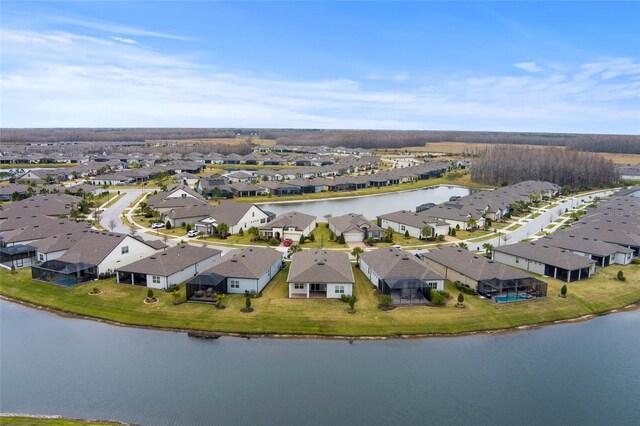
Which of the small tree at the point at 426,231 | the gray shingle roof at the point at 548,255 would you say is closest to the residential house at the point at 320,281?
the gray shingle roof at the point at 548,255

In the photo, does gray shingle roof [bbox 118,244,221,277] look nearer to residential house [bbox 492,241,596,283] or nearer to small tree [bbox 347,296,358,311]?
small tree [bbox 347,296,358,311]

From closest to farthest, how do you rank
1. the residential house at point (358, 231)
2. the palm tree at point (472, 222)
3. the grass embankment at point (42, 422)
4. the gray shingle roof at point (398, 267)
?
the grass embankment at point (42, 422) < the gray shingle roof at point (398, 267) < the residential house at point (358, 231) < the palm tree at point (472, 222)

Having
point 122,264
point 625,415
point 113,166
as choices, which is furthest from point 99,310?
point 113,166

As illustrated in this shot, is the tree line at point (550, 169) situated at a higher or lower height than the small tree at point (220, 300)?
higher

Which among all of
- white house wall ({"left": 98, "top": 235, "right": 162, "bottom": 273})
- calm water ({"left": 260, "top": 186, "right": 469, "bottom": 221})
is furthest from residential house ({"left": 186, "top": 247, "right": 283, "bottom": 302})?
calm water ({"left": 260, "top": 186, "right": 469, "bottom": 221})

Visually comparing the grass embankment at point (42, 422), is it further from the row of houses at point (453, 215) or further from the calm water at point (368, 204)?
the calm water at point (368, 204)

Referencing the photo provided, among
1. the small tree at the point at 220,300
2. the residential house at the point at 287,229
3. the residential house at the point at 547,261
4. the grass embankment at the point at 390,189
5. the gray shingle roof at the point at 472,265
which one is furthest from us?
the grass embankment at the point at 390,189
